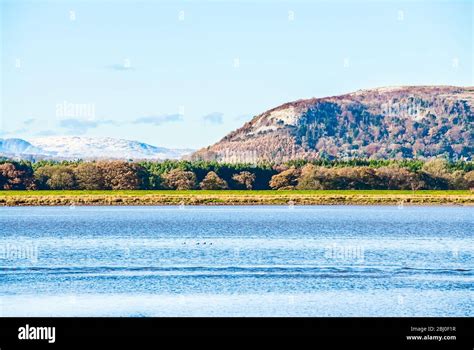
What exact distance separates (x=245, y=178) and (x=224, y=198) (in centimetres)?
2155

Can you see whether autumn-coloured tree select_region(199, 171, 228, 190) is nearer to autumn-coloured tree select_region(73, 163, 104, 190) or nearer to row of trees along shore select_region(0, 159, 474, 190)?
row of trees along shore select_region(0, 159, 474, 190)

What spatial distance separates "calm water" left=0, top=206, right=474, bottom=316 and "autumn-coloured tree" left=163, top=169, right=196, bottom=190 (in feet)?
298

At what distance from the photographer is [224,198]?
145 m

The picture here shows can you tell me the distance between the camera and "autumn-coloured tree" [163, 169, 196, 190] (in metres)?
160

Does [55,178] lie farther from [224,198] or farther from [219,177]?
[219,177]

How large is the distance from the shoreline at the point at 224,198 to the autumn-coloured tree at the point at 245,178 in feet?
34.4

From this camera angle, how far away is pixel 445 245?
5806 centimetres

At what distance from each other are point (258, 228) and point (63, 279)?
3960 cm
